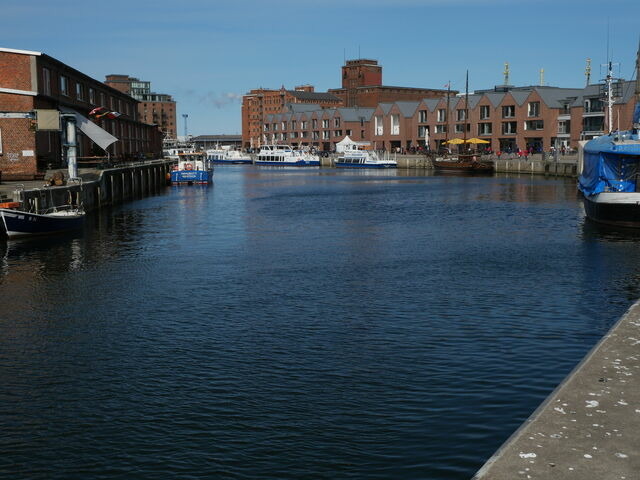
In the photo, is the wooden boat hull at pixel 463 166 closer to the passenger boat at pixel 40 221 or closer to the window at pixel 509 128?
the window at pixel 509 128

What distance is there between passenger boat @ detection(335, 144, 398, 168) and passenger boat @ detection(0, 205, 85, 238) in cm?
10048

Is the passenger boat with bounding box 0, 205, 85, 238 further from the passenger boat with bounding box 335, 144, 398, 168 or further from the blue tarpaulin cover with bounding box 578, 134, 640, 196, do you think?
the passenger boat with bounding box 335, 144, 398, 168

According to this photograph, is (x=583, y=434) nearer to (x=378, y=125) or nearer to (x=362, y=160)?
(x=362, y=160)

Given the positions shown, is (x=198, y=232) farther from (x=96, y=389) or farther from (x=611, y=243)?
(x=96, y=389)

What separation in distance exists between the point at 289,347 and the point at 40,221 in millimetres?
24398

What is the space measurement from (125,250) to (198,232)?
7.55 m

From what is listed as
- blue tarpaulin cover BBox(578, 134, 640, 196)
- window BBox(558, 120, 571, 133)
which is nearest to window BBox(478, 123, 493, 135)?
window BBox(558, 120, 571, 133)

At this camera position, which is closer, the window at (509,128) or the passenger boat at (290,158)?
the window at (509,128)

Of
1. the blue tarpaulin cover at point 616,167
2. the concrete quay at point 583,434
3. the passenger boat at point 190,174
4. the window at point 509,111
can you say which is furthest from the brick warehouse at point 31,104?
the window at point 509,111

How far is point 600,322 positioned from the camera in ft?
65.1

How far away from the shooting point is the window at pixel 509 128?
13500 cm

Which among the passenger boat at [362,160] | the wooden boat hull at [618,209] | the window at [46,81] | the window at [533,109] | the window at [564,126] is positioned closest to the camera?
the wooden boat hull at [618,209]

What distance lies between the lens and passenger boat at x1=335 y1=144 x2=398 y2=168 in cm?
13825

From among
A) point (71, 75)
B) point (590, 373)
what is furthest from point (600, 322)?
point (71, 75)
